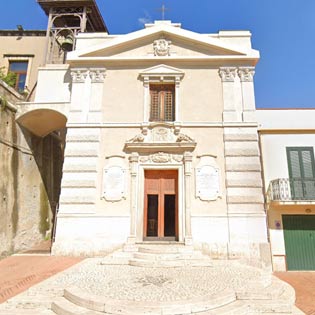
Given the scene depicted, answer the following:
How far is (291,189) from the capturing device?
1050cm

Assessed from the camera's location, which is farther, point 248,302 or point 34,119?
point 34,119

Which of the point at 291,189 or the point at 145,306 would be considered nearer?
A: the point at 145,306

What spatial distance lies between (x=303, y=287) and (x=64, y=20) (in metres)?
19.3

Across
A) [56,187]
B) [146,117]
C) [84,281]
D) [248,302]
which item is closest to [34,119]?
[56,187]

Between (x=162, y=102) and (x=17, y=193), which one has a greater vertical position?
(x=162, y=102)

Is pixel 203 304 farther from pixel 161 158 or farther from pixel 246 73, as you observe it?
pixel 246 73

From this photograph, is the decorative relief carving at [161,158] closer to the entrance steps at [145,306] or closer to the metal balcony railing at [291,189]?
the metal balcony railing at [291,189]

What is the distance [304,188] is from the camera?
416 inches

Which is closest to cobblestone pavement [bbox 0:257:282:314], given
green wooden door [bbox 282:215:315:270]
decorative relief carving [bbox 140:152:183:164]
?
green wooden door [bbox 282:215:315:270]

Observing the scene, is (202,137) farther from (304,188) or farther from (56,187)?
(56,187)

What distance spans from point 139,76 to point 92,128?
307 cm

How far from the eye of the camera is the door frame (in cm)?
977

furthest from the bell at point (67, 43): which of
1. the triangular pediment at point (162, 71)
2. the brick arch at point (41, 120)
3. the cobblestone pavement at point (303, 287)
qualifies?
the cobblestone pavement at point (303, 287)

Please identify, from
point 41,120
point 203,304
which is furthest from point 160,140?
point 203,304
